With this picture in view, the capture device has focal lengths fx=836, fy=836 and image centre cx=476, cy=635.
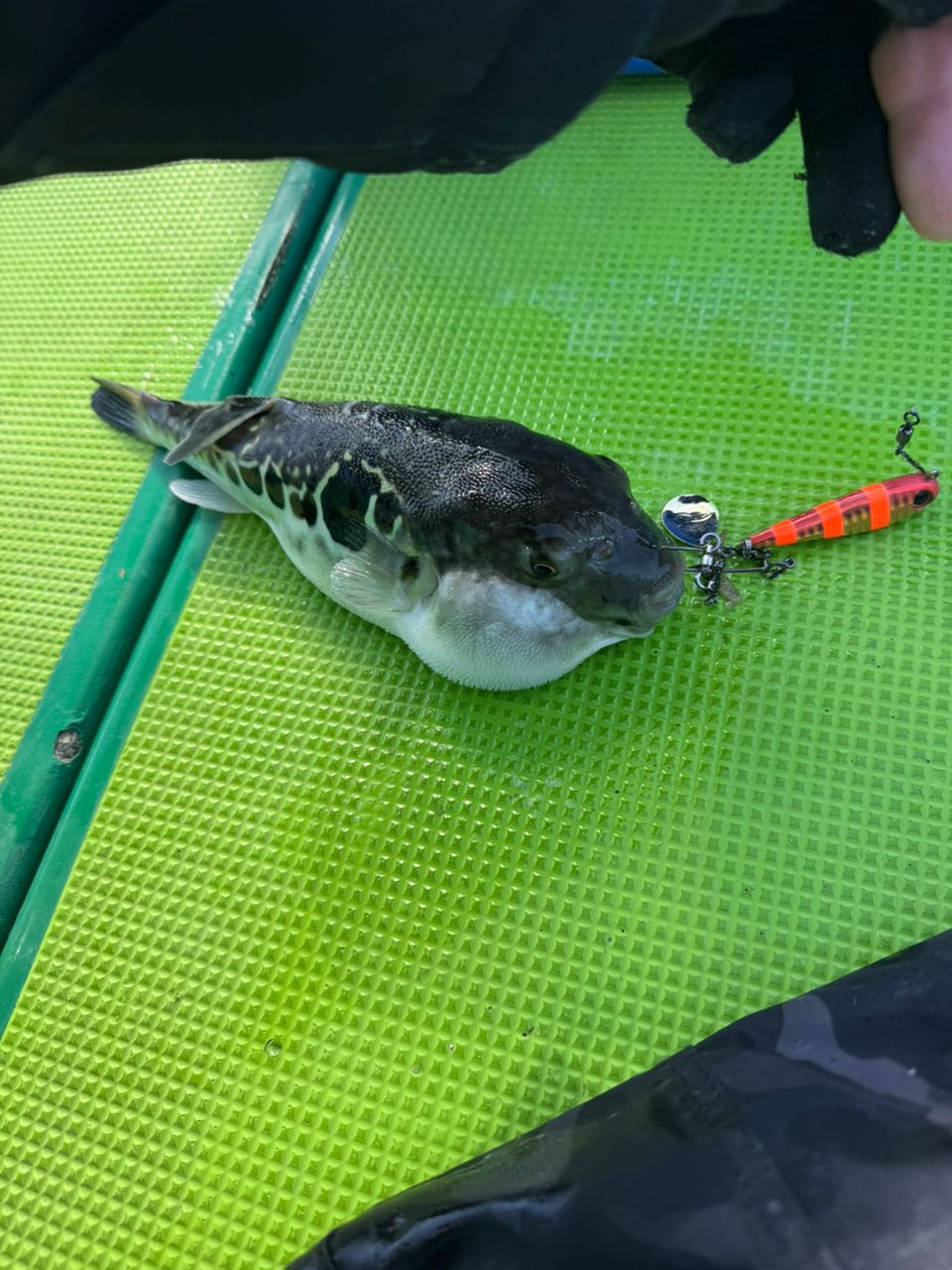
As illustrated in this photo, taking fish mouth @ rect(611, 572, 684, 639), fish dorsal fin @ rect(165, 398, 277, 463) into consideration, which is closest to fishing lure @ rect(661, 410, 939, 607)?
fish mouth @ rect(611, 572, 684, 639)

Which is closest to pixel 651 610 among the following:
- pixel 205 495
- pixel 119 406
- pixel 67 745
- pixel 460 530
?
pixel 460 530

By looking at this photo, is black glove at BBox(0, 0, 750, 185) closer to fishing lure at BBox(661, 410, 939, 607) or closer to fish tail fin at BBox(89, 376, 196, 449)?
fishing lure at BBox(661, 410, 939, 607)

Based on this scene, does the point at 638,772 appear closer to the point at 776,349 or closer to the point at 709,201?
the point at 776,349

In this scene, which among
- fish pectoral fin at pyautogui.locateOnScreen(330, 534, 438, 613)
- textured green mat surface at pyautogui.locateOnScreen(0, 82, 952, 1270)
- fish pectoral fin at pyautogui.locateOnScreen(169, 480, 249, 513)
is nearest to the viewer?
textured green mat surface at pyautogui.locateOnScreen(0, 82, 952, 1270)

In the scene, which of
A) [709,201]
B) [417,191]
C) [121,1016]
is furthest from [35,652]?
[709,201]

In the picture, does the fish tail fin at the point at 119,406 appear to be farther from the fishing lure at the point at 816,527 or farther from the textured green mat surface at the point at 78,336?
the fishing lure at the point at 816,527
